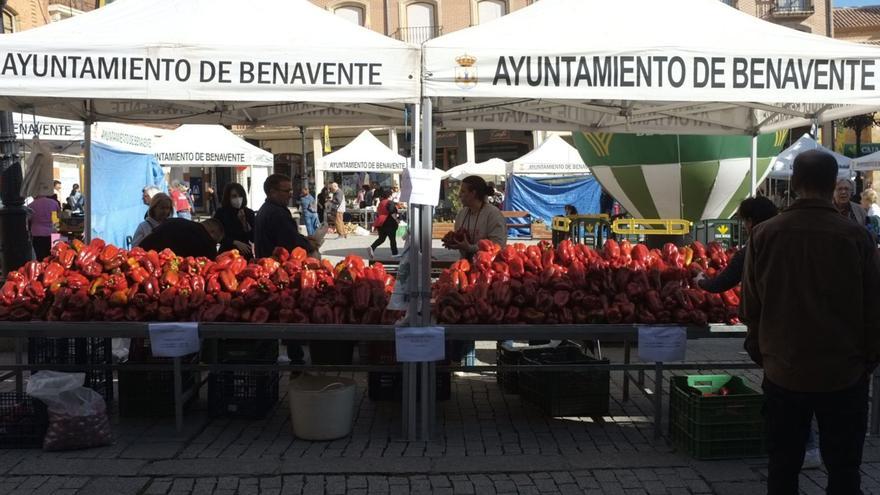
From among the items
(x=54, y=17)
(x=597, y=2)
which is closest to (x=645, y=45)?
(x=597, y=2)

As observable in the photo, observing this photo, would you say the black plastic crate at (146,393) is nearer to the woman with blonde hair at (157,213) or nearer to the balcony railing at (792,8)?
the woman with blonde hair at (157,213)

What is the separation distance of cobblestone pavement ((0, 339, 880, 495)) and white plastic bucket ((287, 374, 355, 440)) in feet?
0.27

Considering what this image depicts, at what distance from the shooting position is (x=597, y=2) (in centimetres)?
558

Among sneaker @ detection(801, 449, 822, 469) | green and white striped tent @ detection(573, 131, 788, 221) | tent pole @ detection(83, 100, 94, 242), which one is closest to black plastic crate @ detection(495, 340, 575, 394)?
sneaker @ detection(801, 449, 822, 469)

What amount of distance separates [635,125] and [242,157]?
1140cm

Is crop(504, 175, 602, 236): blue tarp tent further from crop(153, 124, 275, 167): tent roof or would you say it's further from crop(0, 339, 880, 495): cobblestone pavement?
crop(0, 339, 880, 495): cobblestone pavement

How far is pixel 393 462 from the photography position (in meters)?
5.16

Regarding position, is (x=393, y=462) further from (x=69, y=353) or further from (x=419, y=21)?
(x=419, y=21)

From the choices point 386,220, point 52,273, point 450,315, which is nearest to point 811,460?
point 450,315

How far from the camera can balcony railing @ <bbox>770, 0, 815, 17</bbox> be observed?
41.1m

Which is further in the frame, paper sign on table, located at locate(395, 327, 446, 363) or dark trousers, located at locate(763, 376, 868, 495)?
paper sign on table, located at locate(395, 327, 446, 363)

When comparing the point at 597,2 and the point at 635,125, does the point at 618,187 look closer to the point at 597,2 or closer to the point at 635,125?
the point at 635,125

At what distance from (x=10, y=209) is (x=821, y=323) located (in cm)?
840

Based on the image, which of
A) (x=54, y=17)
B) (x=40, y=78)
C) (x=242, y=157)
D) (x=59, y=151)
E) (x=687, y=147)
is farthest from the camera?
(x=54, y=17)
